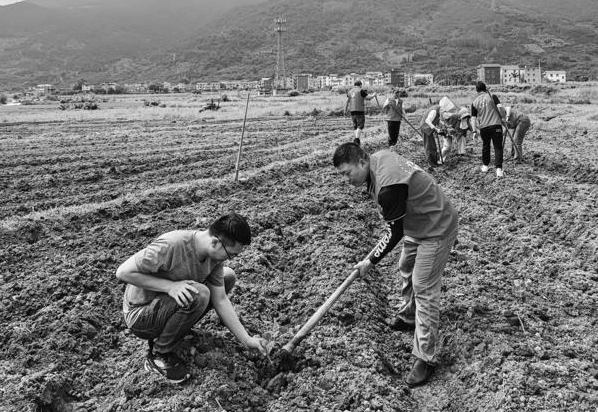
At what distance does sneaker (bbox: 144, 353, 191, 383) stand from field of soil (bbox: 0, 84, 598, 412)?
0.07 metres

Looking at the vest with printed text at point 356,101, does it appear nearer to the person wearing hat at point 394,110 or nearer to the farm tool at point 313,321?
the person wearing hat at point 394,110

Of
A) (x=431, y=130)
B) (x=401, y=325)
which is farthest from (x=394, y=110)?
(x=401, y=325)

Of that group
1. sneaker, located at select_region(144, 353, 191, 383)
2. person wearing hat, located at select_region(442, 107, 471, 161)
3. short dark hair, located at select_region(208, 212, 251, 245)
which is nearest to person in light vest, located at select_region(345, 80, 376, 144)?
person wearing hat, located at select_region(442, 107, 471, 161)

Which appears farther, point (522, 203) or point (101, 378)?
point (522, 203)

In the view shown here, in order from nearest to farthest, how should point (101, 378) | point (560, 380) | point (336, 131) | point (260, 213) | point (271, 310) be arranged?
point (560, 380) → point (101, 378) → point (271, 310) → point (260, 213) → point (336, 131)

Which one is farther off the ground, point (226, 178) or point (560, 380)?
point (226, 178)

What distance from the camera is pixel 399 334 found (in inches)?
197

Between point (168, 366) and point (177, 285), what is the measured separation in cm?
69

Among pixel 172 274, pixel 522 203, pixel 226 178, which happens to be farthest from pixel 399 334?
pixel 226 178

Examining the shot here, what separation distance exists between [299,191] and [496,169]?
3.83 metres

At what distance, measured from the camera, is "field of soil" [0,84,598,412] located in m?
4.00

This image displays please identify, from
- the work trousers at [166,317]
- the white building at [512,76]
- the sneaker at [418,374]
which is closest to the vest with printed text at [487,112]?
the sneaker at [418,374]

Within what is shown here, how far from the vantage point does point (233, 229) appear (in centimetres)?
347

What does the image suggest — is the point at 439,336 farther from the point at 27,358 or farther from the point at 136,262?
the point at 27,358
